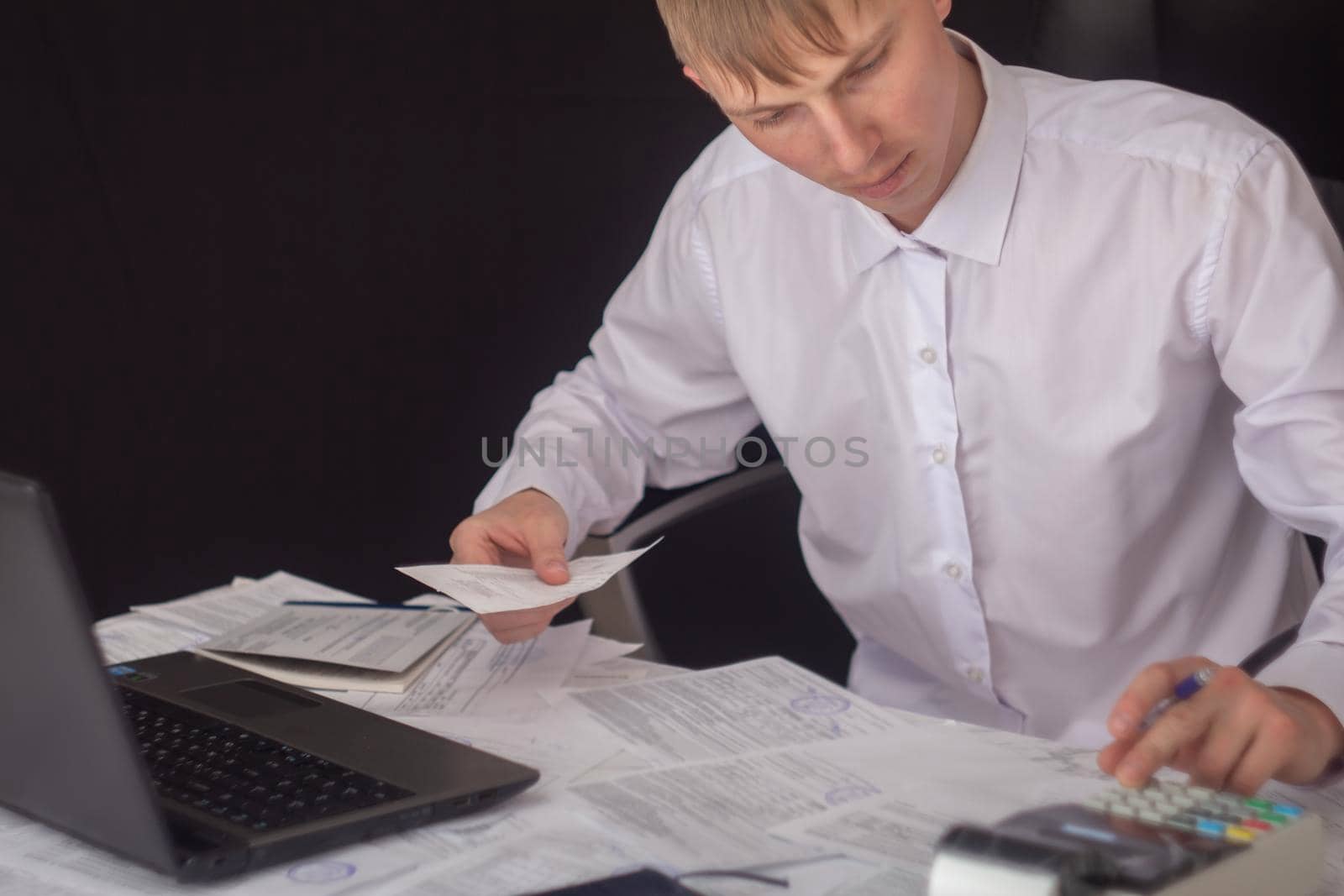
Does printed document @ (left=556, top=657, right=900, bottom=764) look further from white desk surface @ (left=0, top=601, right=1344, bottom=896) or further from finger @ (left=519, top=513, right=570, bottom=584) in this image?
finger @ (left=519, top=513, right=570, bottom=584)

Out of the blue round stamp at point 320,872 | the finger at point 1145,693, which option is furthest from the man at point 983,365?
the blue round stamp at point 320,872

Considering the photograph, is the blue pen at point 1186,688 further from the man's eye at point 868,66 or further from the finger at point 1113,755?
the man's eye at point 868,66

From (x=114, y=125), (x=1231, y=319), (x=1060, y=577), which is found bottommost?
(x=1060, y=577)

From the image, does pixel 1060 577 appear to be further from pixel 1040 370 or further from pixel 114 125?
pixel 114 125

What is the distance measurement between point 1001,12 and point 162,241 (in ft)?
3.99

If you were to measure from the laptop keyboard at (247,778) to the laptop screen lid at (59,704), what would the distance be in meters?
0.05

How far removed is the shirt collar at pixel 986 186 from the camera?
1.30 m

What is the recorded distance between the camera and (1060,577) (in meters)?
1.36

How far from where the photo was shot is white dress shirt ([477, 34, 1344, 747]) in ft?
3.90

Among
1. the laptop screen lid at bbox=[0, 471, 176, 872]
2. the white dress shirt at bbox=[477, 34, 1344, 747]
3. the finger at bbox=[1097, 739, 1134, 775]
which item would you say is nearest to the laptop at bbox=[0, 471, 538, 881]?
the laptop screen lid at bbox=[0, 471, 176, 872]

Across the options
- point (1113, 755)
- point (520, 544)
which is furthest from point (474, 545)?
point (1113, 755)

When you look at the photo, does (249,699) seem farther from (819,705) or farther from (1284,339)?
(1284,339)

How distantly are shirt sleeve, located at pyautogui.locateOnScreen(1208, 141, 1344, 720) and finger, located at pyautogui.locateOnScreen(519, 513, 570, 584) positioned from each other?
589 mm

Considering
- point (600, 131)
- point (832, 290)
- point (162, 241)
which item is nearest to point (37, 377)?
point (162, 241)
